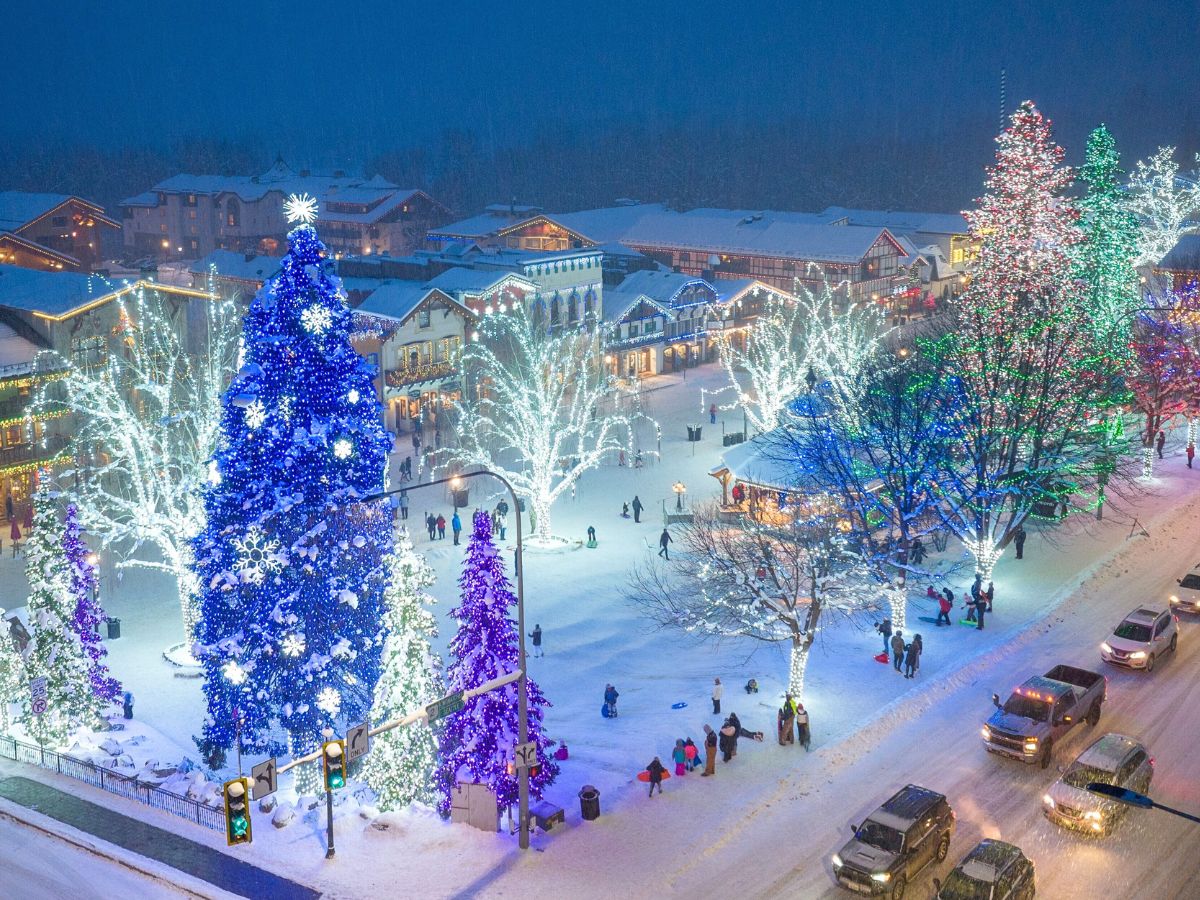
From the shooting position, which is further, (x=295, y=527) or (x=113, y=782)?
(x=295, y=527)

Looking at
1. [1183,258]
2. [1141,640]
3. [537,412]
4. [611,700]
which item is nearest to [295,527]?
[611,700]

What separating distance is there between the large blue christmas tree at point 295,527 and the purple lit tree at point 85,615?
358 centimetres

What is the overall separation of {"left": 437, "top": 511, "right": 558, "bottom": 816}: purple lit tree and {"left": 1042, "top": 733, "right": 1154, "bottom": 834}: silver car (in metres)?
10.0

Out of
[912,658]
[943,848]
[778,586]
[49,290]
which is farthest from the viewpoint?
[49,290]

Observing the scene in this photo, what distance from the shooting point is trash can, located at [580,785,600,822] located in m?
22.5

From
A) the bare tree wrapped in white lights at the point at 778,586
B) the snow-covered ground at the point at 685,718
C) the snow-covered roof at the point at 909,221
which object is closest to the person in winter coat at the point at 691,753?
the snow-covered ground at the point at 685,718

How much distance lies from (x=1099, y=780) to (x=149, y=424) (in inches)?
1162

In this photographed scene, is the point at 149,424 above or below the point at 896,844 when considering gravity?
above

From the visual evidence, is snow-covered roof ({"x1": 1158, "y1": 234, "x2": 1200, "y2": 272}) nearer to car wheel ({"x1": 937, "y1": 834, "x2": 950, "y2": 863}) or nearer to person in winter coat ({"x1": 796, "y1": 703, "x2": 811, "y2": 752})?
person in winter coat ({"x1": 796, "y1": 703, "x2": 811, "y2": 752})

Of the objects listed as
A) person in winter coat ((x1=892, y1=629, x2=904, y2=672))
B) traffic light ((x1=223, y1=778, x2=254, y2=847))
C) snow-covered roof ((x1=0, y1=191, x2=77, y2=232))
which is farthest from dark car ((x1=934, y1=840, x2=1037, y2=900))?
snow-covered roof ((x1=0, y1=191, x2=77, y2=232))

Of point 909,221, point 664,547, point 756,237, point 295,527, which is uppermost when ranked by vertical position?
point 909,221

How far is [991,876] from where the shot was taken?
1862 centimetres

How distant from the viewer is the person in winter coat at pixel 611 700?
2733 centimetres

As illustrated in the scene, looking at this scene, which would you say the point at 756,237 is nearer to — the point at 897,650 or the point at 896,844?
the point at 897,650
